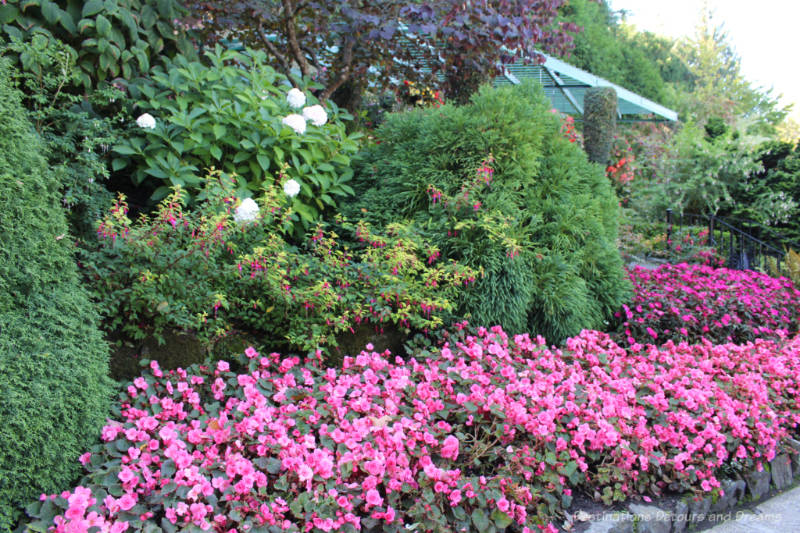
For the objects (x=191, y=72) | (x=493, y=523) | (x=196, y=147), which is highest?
(x=191, y=72)

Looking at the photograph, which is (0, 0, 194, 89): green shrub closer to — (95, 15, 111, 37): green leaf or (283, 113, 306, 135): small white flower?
(95, 15, 111, 37): green leaf

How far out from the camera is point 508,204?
13.4ft

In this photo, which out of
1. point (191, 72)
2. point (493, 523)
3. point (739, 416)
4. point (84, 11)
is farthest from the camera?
point (191, 72)

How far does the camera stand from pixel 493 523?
217cm

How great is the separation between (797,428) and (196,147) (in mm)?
4049

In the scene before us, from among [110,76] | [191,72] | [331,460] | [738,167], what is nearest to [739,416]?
[331,460]

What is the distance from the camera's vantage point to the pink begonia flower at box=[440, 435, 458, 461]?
2.38 metres

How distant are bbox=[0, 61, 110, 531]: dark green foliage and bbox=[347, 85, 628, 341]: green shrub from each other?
2.30 metres

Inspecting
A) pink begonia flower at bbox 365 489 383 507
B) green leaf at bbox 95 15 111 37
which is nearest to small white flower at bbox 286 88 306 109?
green leaf at bbox 95 15 111 37

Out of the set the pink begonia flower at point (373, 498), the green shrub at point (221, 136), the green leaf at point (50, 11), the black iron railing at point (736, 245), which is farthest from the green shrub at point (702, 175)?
the green leaf at point (50, 11)

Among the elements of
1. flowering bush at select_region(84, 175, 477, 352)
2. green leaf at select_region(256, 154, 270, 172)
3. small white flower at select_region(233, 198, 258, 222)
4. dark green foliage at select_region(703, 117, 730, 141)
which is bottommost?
flowering bush at select_region(84, 175, 477, 352)

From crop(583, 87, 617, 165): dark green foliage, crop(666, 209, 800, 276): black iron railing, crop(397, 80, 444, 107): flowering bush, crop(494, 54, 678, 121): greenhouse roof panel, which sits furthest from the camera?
crop(494, 54, 678, 121): greenhouse roof panel

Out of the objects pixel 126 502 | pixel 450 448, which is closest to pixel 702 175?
pixel 450 448

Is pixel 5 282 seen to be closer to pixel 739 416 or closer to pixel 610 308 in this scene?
pixel 739 416
